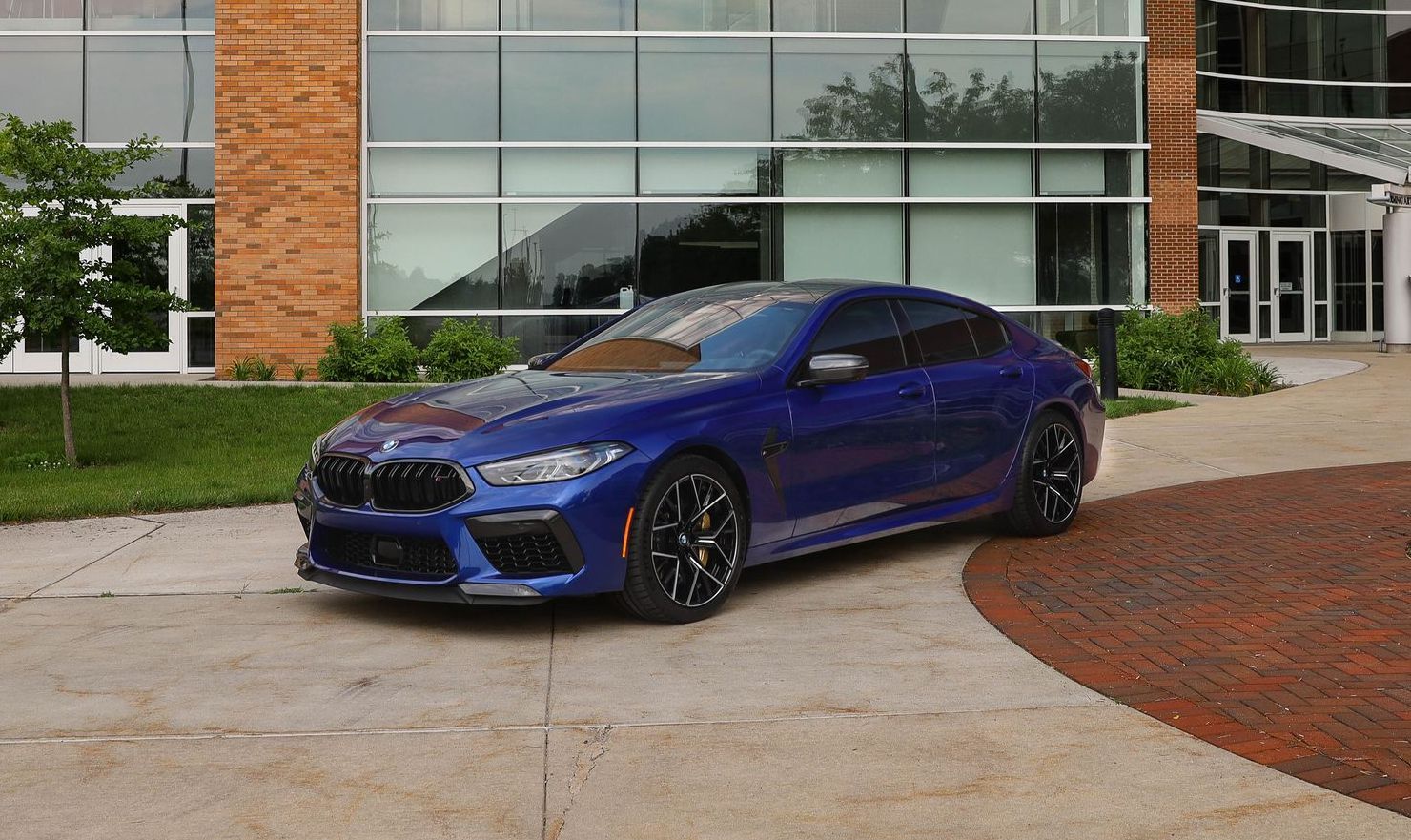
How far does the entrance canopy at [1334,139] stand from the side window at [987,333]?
2052 centimetres

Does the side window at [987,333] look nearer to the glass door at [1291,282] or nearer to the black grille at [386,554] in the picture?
the black grille at [386,554]

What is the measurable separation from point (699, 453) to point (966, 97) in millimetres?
16887

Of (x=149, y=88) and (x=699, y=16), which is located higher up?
(x=699, y=16)

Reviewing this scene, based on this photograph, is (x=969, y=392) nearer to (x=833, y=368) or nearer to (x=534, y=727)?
(x=833, y=368)

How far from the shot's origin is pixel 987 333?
27.5 feet

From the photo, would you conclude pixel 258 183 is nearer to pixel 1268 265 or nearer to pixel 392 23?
pixel 392 23

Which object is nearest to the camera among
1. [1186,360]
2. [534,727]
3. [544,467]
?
[534,727]

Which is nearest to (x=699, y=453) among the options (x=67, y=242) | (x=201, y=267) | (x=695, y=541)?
(x=695, y=541)

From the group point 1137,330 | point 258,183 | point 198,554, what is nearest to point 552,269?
point 258,183

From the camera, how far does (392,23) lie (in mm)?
21453

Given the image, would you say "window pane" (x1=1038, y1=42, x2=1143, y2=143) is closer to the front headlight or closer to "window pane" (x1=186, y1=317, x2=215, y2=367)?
"window pane" (x1=186, y1=317, x2=215, y2=367)

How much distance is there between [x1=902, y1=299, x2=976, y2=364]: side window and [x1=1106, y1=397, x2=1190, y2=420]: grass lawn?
8078 millimetres

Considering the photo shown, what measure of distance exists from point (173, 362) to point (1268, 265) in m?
22.1

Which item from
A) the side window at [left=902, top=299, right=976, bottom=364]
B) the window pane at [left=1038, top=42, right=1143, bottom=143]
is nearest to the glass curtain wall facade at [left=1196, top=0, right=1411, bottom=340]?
the window pane at [left=1038, top=42, right=1143, bottom=143]
